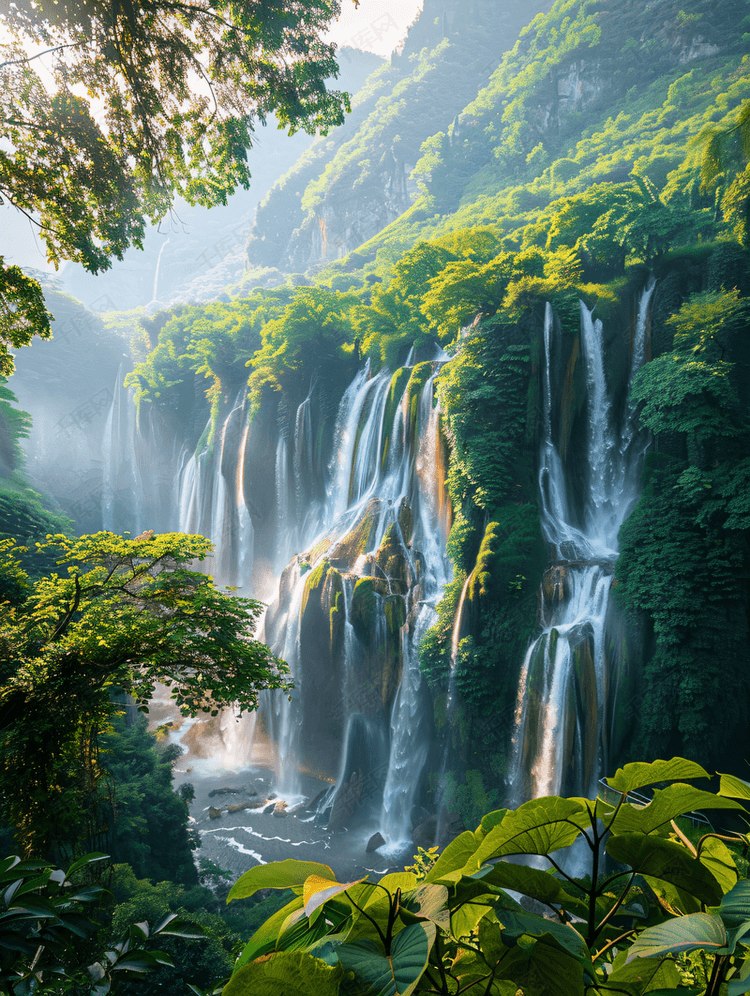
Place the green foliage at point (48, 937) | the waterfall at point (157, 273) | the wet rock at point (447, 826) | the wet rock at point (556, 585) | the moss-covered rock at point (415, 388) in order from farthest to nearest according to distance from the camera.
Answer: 1. the waterfall at point (157, 273)
2. the moss-covered rock at point (415, 388)
3. the wet rock at point (556, 585)
4. the wet rock at point (447, 826)
5. the green foliage at point (48, 937)

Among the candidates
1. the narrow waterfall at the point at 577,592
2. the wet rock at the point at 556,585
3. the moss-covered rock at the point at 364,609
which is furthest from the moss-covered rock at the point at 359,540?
the wet rock at the point at 556,585

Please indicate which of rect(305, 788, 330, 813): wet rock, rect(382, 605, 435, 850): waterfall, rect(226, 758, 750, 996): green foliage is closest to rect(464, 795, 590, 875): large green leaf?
rect(226, 758, 750, 996): green foliage

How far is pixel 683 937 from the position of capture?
58 centimetres

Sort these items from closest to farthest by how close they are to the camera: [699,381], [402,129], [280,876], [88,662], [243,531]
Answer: [280,876], [88,662], [699,381], [243,531], [402,129]

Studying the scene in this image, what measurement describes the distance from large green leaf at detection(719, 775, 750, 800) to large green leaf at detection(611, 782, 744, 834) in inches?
2.8

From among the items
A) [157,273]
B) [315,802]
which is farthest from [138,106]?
[157,273]

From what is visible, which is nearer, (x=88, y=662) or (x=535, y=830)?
(x=535, y=830)

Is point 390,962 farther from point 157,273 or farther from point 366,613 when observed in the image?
point 157,273

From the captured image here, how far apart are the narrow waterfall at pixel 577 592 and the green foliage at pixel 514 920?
8725mm

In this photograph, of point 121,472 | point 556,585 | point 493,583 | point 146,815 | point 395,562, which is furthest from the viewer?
point 121,472

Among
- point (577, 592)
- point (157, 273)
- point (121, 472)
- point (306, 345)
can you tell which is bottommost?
point (577, 592)

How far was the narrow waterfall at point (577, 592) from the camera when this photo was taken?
8.50 meters

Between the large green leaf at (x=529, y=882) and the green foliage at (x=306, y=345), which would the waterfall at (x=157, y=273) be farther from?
the large green leaf at (x=529, y=882)

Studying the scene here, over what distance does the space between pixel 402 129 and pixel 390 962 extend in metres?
55.0
